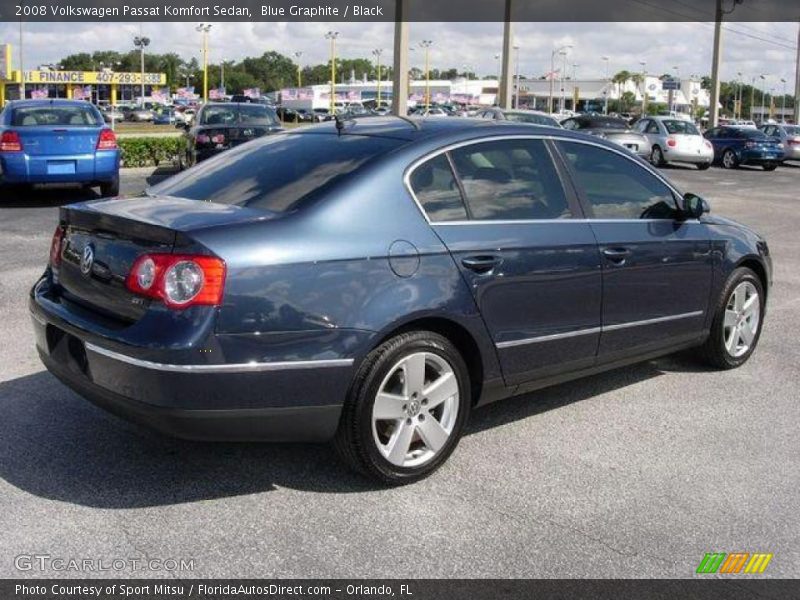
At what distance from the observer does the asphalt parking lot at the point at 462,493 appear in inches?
139

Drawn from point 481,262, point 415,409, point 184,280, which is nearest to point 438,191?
point 481,262

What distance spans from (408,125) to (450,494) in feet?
6.30

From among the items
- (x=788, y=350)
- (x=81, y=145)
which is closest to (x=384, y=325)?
(x=788, y=350)

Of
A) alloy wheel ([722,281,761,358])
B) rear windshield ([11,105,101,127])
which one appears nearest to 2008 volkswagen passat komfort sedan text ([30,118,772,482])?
alloy wheel ([722,281,761,358])

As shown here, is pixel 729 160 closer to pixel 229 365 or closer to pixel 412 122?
pixel 412 122

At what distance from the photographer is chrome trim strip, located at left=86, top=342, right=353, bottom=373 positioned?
3607mm

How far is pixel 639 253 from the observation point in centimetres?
514

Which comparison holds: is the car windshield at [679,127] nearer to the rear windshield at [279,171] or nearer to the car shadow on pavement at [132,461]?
the car shadow on pavement at [132,461]

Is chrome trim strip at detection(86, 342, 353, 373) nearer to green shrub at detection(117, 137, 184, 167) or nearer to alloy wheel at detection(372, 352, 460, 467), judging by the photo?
alloy wheel at detection(372, 352, 460, 467)

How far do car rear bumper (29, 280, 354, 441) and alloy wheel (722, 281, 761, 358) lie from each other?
3.21 meters

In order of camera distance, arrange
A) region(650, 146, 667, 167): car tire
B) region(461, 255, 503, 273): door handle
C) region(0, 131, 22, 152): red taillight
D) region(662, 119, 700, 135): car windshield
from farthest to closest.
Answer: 1. region(650, 146, 667, 167): car tire
2. region(662, 119, 700, 135): car windshield
3. region(0, 131, 22, 152): red taillight
4. region(461, 255, 503, 273): door handle

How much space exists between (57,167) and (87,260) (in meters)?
10.0

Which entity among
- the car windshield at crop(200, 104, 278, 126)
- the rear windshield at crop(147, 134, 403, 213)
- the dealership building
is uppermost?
the dealership building

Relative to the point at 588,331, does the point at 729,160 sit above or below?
above
